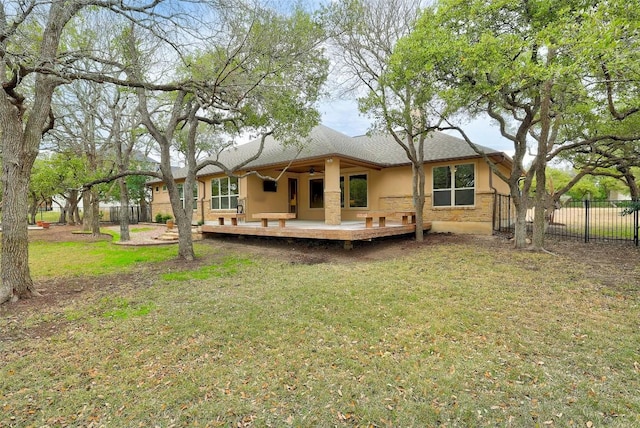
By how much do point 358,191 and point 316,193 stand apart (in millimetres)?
2343

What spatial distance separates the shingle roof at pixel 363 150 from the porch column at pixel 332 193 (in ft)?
1.79

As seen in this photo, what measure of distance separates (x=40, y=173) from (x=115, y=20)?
1167 centimetres

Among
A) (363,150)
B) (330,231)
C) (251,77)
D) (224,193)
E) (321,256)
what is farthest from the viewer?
(224,193)

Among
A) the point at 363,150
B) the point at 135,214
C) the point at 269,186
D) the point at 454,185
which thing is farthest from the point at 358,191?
the point at 135,214

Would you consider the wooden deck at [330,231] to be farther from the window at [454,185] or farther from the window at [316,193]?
the window at [316,193]

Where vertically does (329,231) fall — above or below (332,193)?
below

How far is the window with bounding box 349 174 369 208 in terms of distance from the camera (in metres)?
14.2

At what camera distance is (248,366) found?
3.19 m

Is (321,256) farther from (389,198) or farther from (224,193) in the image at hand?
(224,193)

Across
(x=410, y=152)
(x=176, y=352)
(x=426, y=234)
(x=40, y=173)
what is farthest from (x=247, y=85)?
(x=40, y=173)

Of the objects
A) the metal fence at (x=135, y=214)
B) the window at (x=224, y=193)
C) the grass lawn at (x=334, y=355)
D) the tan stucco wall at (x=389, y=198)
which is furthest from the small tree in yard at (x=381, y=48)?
the metal fence at (x=135, y=214)

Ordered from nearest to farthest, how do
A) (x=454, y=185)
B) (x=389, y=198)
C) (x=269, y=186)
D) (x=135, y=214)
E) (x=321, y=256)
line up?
1. (x=321, y=256)
2. (x=454, y=185)
3. (x=389, y=198)
4. (x=269, y=186)
5. (x=135, y=214)

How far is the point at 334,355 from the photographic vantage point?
3389mm

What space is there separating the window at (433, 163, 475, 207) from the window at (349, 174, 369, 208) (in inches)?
121
